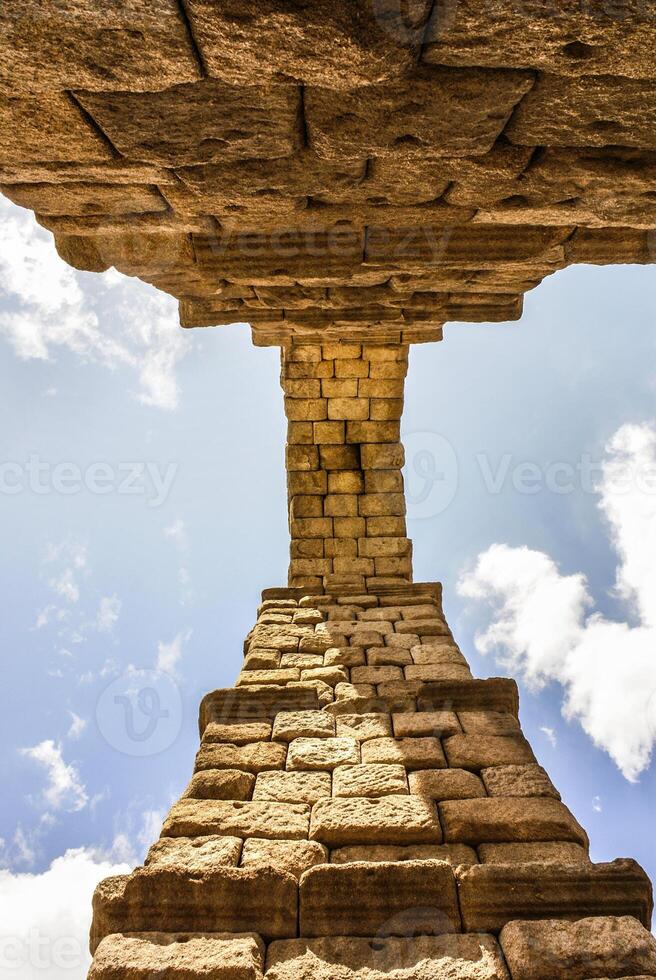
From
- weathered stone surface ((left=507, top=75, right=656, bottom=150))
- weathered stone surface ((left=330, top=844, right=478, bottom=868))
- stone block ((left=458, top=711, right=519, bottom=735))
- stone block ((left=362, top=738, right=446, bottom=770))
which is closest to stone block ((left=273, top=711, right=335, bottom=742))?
stone block ((left=362, top=738, right=446, bottom=770))

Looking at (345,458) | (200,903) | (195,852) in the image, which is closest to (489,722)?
(195,852)

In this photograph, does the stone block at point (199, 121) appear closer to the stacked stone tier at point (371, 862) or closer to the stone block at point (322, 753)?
the stacked stone tier at point (371, 862)

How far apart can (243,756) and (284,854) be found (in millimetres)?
759

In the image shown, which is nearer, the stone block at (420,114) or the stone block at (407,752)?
the stone block at (420,114)

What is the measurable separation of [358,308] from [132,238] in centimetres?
210

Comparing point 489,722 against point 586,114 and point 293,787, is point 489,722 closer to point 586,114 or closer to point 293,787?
point 293,787

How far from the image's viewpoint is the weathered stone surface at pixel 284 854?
2.34m

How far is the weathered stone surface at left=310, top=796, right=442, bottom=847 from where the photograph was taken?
2537 millimetres

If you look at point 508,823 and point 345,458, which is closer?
point 508,823

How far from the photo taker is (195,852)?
247cm

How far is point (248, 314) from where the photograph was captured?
486 centimetres

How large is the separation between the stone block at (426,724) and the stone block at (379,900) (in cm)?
108

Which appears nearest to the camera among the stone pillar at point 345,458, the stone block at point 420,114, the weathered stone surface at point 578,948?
the stone block at point 420,114

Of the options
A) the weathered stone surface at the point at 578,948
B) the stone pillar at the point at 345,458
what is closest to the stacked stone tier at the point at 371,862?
the weathered stone surface at the point at 578,948
